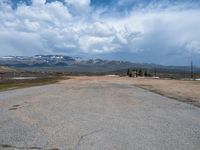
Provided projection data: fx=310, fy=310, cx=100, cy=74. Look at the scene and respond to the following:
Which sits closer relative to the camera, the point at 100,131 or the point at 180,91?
the point at 100,131

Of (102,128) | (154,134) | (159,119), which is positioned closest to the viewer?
(154,134)

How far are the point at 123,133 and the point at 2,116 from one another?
19.9ft

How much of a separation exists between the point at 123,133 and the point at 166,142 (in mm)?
1535

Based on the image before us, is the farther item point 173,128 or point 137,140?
point 173,128

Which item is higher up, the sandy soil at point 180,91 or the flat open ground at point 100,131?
the flat open ground at point 100,131

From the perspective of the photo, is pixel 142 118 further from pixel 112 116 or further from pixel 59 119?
pixel 59 119

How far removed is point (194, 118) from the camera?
40.0 feet

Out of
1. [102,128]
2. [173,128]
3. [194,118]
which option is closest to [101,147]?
[102,128]

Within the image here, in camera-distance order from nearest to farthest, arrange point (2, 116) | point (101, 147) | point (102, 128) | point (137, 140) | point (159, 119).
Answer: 1. point (101, 147)
2. point (137, 140)
3. point (102, 128)
4. point (159, 119)
5. point (2, 116)

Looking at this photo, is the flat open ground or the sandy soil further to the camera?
the sandy soil

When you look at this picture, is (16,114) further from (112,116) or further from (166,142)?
(166,142)

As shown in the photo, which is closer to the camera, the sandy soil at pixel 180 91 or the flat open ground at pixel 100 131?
the flat open ground at pixel 100 131

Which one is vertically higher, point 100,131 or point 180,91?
point 100,131

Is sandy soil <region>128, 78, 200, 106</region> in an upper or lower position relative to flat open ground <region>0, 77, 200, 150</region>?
lower
